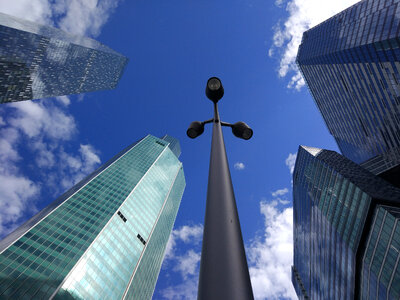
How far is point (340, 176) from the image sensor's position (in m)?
55.5

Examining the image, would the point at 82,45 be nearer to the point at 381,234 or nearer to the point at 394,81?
the point at 394,81

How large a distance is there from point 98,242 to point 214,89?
2709 inches

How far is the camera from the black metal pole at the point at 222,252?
205 cm

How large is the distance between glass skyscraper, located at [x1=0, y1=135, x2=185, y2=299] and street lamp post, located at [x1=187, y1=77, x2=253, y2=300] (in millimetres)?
57314

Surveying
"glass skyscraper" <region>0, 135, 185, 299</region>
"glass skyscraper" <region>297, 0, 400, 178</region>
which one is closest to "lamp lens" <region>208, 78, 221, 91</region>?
"glass skyscraper" <region>0, 135, 185, 299</region>

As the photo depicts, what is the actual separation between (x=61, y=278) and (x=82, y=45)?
111023 millimetres

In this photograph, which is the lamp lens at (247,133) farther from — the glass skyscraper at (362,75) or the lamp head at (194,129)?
the glass skyscraper at (362,75)

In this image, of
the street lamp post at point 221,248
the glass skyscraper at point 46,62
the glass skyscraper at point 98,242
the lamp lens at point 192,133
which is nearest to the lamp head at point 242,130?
the lamp lens at point 192,133

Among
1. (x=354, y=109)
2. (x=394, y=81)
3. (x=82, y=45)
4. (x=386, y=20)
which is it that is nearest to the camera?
(x=386, y=20)

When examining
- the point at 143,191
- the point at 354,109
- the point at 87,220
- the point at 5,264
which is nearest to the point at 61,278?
the point at 5,264

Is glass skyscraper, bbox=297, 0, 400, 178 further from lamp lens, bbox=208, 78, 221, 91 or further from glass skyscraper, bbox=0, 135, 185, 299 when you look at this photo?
glass skyscraper, bbox=0, 135, 185, 299

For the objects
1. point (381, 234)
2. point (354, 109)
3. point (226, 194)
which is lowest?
point (226, 194)

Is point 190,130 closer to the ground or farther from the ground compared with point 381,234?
closer to the ground

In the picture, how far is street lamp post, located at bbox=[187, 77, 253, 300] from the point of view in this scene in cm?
206
